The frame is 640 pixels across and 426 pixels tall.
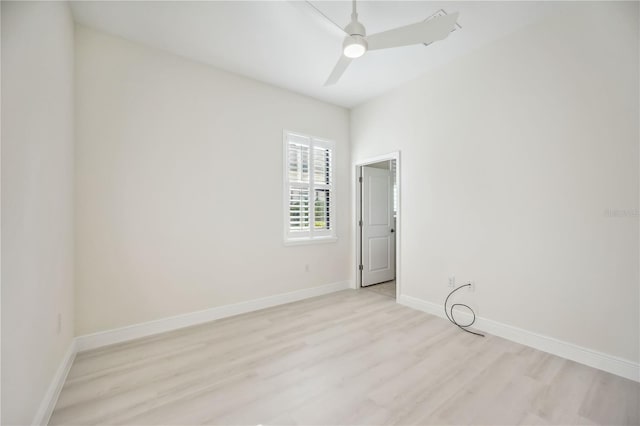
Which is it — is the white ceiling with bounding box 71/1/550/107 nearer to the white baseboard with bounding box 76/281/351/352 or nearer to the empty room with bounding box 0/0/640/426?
the empty room with bounding box 0/0/640/426

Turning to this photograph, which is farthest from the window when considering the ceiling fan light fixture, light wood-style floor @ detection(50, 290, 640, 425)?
the ceiling fan light fixture

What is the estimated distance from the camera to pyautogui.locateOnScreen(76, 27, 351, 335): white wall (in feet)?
8.66

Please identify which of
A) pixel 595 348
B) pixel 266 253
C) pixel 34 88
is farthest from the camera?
pixel 266 253

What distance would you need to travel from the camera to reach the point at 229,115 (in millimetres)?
3455

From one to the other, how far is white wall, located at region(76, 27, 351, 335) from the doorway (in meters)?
1.22

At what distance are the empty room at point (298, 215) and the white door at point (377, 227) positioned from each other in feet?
2.54

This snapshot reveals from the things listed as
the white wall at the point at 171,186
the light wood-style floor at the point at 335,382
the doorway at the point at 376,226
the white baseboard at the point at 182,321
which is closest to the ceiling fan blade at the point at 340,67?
the white wall at the point at 171,186

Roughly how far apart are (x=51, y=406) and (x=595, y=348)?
13.4 feet

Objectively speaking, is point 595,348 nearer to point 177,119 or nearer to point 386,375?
point 386,375

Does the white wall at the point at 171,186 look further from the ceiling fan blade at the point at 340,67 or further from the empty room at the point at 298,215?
the ceiling fan blade at the point at 340,67

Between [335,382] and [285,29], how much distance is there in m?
3.17

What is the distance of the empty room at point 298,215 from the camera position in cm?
174

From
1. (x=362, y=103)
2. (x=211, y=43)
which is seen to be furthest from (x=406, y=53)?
(x=211, y=43)

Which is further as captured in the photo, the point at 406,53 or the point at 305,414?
the point at 406,53
